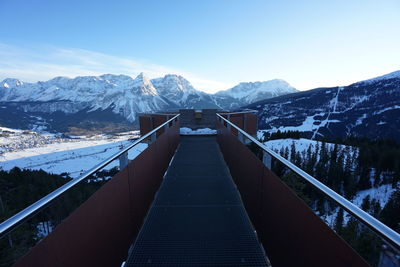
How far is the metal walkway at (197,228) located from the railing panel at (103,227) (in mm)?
251

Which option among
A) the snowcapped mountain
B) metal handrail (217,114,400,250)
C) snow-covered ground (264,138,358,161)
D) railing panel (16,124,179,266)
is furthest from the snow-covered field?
the snowcapped mountain

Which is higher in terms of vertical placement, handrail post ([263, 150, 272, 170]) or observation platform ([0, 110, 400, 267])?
handrail post ([263, 150, 272, 170])

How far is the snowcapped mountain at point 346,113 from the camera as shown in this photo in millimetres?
139500

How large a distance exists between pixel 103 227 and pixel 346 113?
195220 millimetres

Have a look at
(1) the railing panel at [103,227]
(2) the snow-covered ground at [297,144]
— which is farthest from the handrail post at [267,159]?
(2) the snow-covered ground at [297,144]

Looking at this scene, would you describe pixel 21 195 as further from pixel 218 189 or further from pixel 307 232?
pixel 307 232

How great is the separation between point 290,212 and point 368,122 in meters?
184

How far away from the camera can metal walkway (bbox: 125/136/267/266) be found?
2.50 meters

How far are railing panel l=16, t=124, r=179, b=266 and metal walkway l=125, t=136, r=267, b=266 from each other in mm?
251

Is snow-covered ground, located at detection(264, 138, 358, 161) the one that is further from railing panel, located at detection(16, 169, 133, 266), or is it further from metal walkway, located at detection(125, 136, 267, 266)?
railing panel, located at detection(16, 169, 133, 266)

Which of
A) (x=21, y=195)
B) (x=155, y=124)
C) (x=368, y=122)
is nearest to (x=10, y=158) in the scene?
(x=21, y=195)

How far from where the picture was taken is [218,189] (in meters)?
4.29

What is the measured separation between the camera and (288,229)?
73.7 inches

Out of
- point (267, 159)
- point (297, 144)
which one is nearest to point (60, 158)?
point (297, 144)
